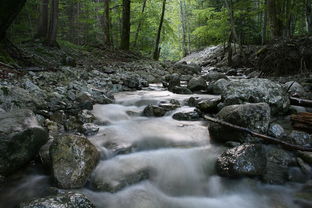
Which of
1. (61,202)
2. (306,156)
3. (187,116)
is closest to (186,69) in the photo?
(187,116)

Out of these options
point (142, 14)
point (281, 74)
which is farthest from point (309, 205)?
point (142, 14)

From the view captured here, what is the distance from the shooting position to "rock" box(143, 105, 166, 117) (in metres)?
5.18

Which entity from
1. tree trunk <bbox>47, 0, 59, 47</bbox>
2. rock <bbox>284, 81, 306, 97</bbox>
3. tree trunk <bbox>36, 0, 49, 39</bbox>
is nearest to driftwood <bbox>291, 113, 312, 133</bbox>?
rock <bbox>284, 81, 306, 97</bbox>

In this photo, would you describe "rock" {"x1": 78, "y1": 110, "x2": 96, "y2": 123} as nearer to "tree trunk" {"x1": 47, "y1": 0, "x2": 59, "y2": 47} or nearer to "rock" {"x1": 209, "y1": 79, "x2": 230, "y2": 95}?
"rock" {"x1": 209, "y1": 79, "x2": 230, "y2": 95}

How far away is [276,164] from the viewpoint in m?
3.18

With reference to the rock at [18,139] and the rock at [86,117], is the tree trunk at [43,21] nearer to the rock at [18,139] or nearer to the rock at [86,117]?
the rock at [86,117]

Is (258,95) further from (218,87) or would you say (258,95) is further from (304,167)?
(218,87)

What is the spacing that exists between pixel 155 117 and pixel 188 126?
0.91 metres

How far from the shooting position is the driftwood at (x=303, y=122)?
371cm

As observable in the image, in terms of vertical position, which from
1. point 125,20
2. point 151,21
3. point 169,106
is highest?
point 151,21

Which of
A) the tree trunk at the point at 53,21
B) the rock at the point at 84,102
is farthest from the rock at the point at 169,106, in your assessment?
the tree trunk at the point at 53,21

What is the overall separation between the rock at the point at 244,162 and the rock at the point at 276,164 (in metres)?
0.12

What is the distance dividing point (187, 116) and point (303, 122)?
6.64 feet

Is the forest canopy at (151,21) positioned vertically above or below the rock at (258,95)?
above
